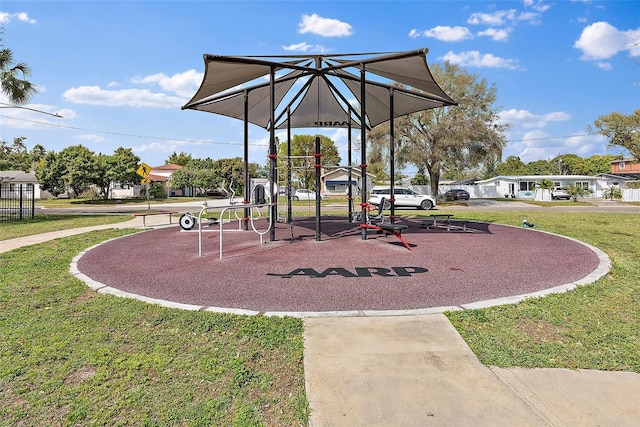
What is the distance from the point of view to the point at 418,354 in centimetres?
308

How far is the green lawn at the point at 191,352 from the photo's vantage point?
235 centimetres

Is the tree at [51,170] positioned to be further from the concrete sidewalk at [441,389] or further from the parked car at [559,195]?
the parked car at [559,195]

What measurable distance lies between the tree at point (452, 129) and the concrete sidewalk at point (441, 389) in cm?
2961

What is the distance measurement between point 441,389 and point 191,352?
199 centimetres

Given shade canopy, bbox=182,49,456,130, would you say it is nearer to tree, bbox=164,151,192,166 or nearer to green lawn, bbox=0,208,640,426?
green lawn, bbox=0,208,640,426

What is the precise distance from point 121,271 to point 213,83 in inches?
198

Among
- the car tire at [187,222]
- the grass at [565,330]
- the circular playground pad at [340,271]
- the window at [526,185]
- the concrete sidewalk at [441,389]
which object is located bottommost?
the concrete sidewalk at [441,389]

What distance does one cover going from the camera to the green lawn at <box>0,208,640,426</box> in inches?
92.6

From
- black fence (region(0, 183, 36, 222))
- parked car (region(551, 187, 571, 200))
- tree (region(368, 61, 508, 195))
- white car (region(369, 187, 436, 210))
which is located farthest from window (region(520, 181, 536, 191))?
black fence (region(0, 183, 36, 222))

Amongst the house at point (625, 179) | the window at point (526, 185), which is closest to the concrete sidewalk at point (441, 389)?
the house at point (625, 179)

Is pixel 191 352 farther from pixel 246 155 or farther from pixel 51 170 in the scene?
pixel 51 170

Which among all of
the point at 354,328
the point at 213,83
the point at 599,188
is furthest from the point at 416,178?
the point at 354,328

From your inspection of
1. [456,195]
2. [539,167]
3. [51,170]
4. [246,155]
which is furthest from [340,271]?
[539,167]

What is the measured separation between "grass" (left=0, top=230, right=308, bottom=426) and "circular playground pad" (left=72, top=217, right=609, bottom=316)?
596 millimetres
